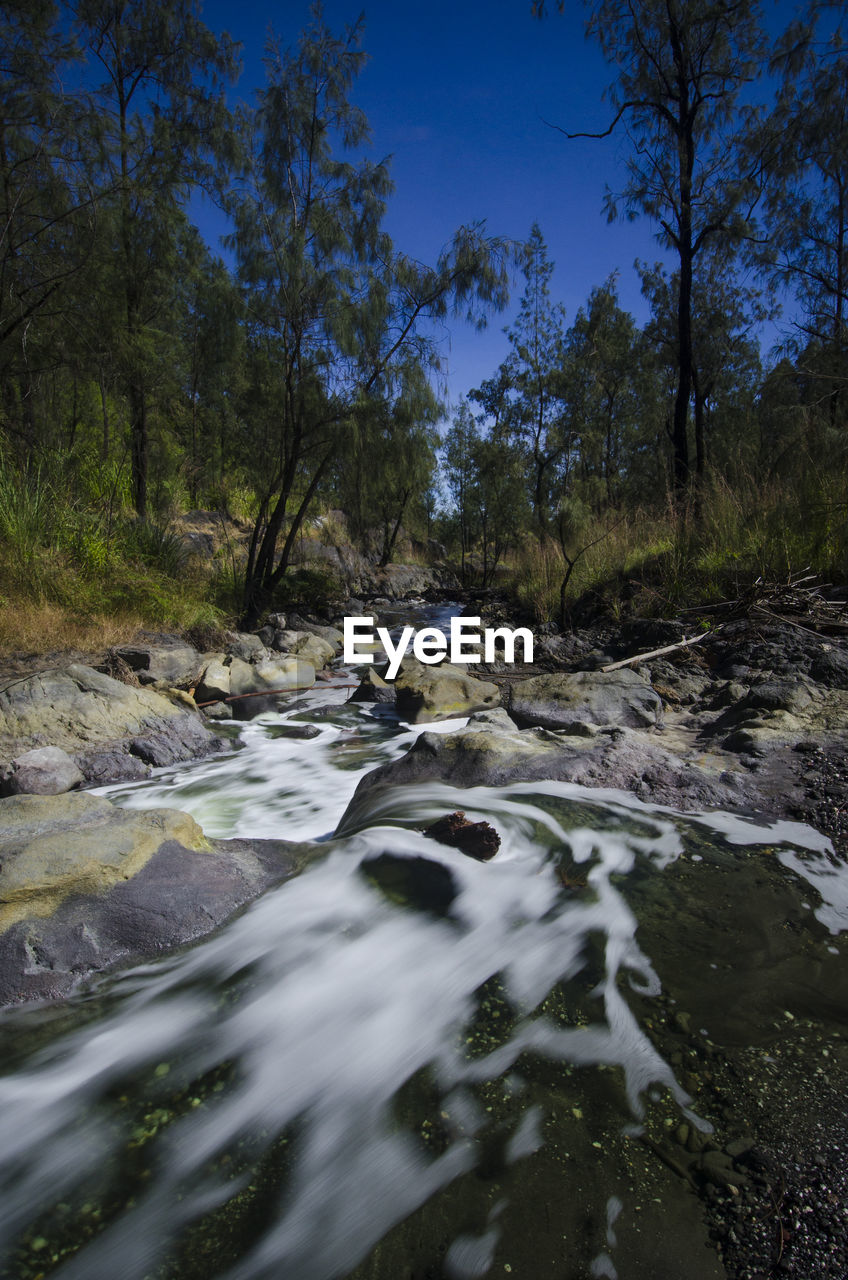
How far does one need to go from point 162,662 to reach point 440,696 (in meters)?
2.90

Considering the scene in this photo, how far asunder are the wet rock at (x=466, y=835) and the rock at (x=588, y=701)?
1.70 m

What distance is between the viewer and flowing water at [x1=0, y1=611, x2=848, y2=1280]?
1.19 meters

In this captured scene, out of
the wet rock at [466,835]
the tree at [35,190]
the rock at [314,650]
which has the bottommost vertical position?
the wet rock at [466,835]

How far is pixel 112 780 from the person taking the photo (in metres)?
4.25

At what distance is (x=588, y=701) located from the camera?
4.56 meters

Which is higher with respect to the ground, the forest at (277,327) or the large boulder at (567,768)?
the forest at (277,327)

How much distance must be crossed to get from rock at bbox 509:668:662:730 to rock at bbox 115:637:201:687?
356 centimetres

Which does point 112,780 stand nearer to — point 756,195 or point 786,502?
point 786,502

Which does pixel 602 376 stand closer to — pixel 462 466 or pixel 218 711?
pixel 462 466

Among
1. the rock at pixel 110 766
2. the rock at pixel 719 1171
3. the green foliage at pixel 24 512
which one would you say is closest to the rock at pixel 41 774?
the rock at pixel 110 766

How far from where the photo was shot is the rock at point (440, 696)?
5.80 m

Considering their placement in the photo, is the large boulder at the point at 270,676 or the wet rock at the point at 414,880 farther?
the large boulder at the point at 270,676

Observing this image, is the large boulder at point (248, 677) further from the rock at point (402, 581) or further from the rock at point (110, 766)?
the rock at point (402, 581)

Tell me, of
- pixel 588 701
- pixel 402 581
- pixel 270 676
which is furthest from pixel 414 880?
pixel 402 581
